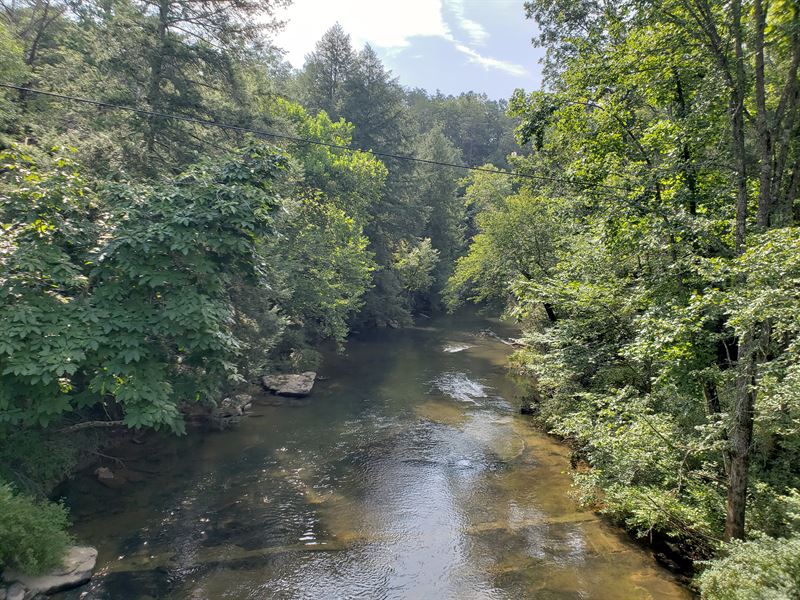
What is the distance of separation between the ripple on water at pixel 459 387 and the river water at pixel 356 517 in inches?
63.6

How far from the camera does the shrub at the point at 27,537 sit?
634 cm

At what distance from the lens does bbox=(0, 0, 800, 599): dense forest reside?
6391 mm

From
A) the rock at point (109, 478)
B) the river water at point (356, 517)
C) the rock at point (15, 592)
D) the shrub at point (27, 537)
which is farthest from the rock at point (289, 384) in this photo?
the rock at point (15, 592)

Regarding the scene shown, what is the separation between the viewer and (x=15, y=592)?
6320 mm

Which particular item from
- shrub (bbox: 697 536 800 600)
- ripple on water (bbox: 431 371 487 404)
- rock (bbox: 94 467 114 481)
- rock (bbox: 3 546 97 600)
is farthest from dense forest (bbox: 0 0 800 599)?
ripple on water (bbox: 431 371 487 404)

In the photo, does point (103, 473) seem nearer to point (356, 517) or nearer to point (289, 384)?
point (356, 517)

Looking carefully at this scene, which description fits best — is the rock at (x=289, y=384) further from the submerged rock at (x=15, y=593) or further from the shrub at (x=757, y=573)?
the shrub at (x=757, y=573)

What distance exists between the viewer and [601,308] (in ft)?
36.3

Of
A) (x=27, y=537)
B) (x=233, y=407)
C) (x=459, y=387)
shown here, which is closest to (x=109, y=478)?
(x=27, y=537)

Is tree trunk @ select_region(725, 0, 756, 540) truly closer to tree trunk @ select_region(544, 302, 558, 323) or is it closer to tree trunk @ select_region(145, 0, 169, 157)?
tree trunk @ select_region(544, 302, 558, 323)

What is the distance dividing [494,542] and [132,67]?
14.9 m

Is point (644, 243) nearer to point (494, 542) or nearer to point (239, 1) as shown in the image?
point (494, 542)

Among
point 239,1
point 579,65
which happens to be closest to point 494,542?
point 579,65

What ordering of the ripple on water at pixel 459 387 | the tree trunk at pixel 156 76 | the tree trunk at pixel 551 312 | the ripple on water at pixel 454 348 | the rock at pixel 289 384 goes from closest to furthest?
1. the tree trunk at pixel 156 76
2. the tree trunk at pixel 551 312
3. the rock at pixel 289 384
4. the ripple on water at pixel 459 387
5. the ripple on water at pixel 454 348
